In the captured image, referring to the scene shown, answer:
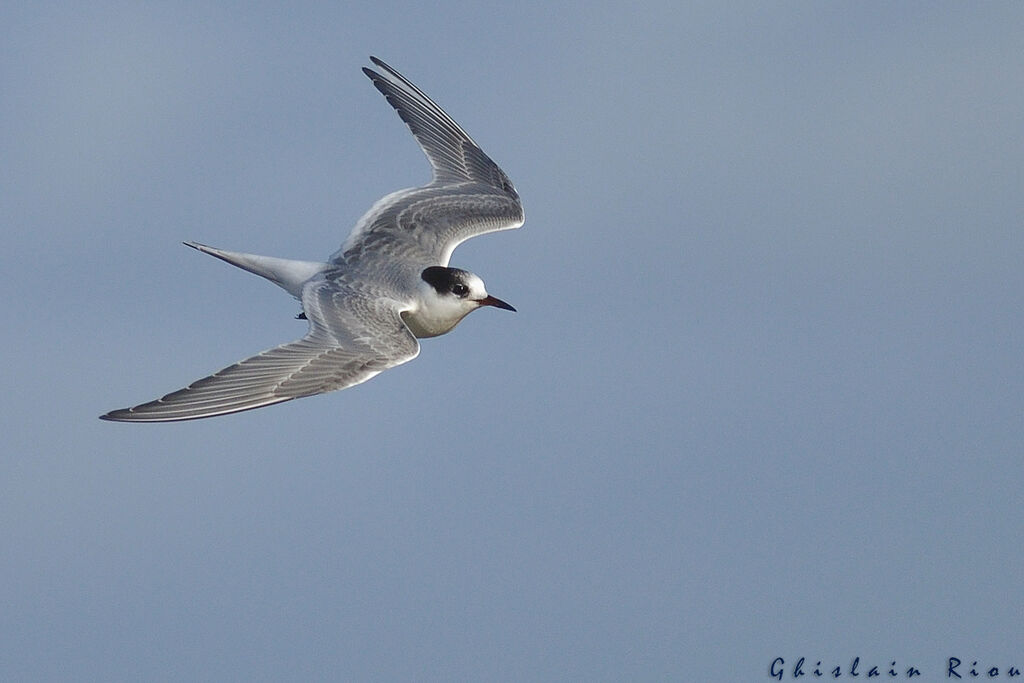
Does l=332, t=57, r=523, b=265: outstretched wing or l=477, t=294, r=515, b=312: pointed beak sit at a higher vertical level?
l=332, t=57, r=523, b=265: outstretched wing

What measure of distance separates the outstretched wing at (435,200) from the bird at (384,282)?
0.05ft

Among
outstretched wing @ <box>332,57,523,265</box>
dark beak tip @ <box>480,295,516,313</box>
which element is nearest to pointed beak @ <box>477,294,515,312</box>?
dark beak tip @ <box>480,295,516,313</box>

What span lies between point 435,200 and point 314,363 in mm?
4636

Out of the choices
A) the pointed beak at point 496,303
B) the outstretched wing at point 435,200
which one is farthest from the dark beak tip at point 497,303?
the outstretched wing at point 435,200

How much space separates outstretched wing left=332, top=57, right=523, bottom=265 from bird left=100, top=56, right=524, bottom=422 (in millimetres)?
14

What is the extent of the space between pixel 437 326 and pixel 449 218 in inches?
91.5

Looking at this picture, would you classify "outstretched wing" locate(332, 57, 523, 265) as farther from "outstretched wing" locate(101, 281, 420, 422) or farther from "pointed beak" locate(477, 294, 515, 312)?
"outstretched wing" locate(101, 281, 420, 422)

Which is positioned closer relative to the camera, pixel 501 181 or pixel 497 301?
pixel 497 301

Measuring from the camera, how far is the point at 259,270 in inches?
642

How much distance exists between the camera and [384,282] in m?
15.9

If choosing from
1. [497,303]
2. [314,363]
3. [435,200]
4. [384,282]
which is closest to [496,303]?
[497,303]

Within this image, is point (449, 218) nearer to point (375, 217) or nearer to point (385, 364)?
point (375, 217)

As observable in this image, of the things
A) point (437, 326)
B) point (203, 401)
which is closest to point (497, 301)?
point (437, 326)

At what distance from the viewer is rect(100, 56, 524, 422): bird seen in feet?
44.3
